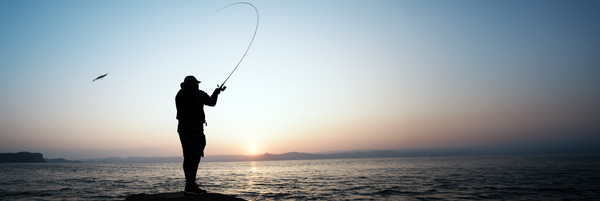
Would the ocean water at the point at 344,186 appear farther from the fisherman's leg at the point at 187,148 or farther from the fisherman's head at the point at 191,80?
the fisherman's head at the point at 191,80

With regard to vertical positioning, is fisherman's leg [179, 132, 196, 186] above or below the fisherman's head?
below

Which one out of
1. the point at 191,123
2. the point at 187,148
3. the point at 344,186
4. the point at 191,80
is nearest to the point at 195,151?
the point at 187,148

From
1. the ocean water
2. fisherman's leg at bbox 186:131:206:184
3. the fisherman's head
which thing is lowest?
the ocean water

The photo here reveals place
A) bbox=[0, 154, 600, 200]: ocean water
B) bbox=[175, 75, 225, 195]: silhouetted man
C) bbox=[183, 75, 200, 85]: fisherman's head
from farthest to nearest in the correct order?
bbox=[0, 154, 600, 200]: ocean water → bbox=[183, 75, 200, 85]: fisherman's head → bbox=[175, 75, 225, 195]: silhouetted man

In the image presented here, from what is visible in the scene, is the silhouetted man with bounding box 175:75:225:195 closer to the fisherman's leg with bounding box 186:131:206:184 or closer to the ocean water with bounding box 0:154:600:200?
the fisherman's leg with bounding box 186:131:206:184

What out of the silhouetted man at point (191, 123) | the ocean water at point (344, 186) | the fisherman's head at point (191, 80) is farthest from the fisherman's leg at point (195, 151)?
the ocean water at point (344, 186)

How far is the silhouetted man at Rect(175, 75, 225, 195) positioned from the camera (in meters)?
6.27

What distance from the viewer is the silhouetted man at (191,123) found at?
627 cm

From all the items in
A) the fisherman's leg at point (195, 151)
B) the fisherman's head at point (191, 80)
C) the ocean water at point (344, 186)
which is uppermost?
the fisherman's head at point (191, 80)

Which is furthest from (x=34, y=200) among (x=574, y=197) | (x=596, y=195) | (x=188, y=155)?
(x=596, y=195)

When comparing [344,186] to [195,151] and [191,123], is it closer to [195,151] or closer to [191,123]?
[195,151]

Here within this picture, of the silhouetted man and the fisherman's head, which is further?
the fisherman's head

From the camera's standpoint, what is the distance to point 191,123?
6242 millimetres

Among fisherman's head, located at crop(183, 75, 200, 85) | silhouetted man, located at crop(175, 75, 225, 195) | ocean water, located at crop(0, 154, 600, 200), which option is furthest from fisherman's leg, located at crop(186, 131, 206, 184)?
ocean water, located at crop(0, 154, 600, 200)
